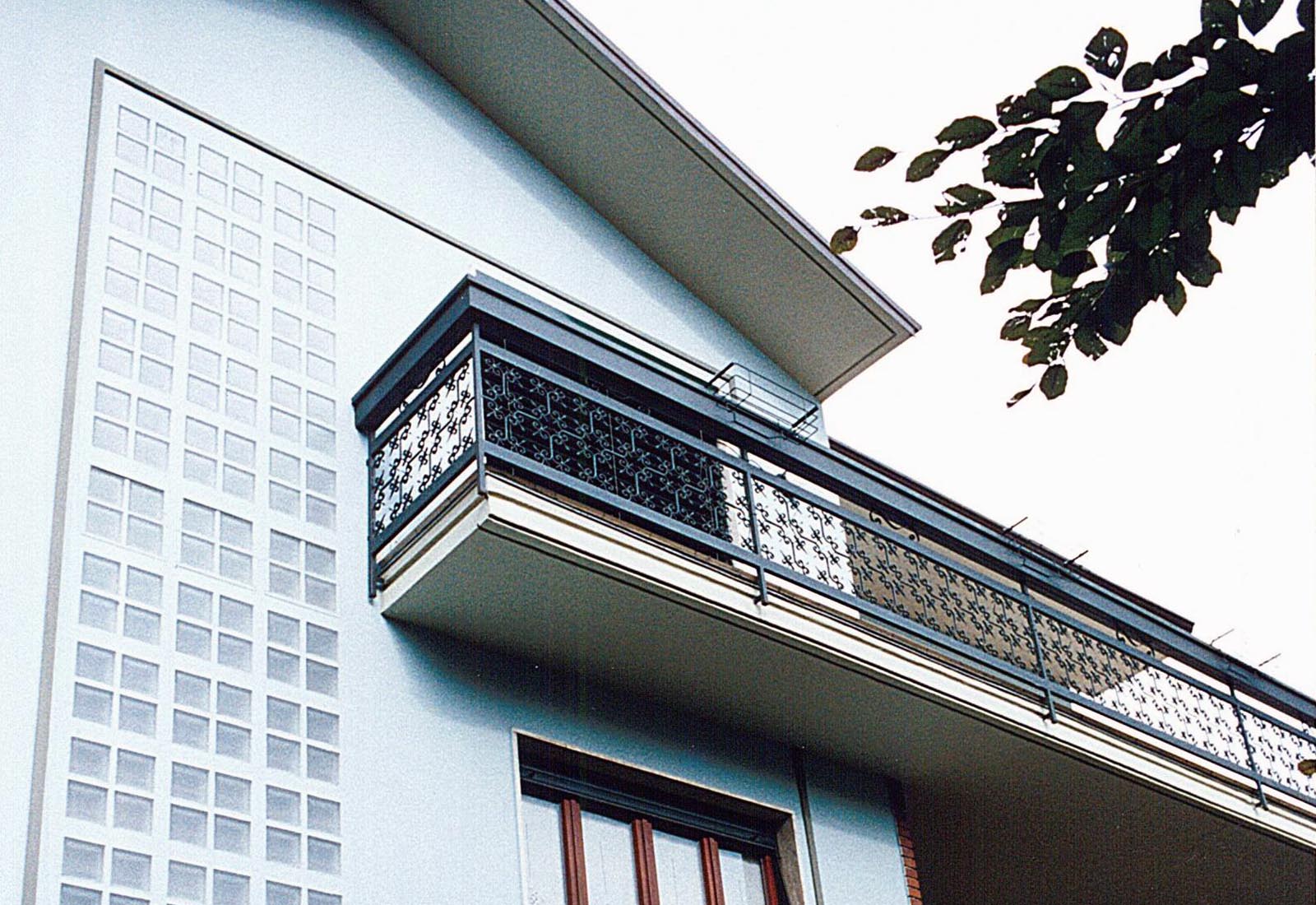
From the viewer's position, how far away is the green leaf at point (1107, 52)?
408 cm

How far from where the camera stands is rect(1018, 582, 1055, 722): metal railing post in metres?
10.6

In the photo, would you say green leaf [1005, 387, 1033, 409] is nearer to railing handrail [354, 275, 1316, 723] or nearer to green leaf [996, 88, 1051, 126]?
green leaf [996, 88, 1051, 126]

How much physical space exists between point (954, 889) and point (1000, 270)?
9338mm

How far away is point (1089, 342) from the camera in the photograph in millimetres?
4488

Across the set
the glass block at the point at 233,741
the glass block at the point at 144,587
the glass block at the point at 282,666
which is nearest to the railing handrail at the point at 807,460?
the glass block at the point at 282,666

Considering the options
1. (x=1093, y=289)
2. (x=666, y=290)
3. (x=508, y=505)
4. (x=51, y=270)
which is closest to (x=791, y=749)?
(x=508, y=505)

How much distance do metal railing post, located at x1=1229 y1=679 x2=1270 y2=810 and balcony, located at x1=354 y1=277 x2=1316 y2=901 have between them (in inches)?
1.0

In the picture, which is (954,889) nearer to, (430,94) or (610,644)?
(610,644)

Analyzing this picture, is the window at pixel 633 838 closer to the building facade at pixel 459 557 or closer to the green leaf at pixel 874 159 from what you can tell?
the building facade at pixel 459 557

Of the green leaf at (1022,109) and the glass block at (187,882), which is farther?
the glass block at (187,882)

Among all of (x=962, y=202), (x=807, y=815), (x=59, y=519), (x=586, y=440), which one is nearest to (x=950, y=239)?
(x=962, y=202)

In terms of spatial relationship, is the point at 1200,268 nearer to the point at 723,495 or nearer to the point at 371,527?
the point at 371,527

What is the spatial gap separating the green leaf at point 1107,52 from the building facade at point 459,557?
4.52m

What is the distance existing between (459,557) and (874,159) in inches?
180
